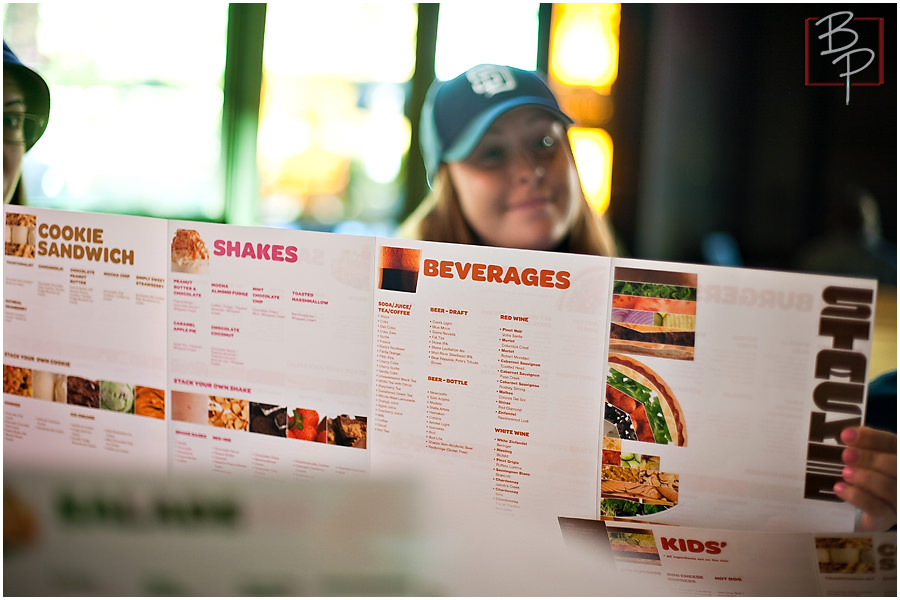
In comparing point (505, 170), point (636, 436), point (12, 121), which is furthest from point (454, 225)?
point (12, 121)

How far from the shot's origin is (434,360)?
2.86 ft

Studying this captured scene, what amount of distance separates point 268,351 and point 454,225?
0.29 m

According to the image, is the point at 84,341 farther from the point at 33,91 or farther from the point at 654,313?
the point at 654,313

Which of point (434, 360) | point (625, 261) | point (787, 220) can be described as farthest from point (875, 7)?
point (787, 220)

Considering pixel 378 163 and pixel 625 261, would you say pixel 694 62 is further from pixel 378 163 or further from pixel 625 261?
pixel 625 261

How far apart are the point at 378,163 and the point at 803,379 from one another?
2395 mm

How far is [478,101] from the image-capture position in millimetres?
982

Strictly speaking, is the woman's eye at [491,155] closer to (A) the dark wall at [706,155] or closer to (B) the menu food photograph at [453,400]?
(B) the menu food photograph at [453,400]

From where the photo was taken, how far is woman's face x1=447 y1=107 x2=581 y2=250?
0.98m

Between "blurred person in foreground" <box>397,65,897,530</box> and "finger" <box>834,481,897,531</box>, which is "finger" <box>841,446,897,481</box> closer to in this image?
"finger" <box>834,481,897,531</box>

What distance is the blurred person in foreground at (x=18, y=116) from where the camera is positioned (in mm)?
1022

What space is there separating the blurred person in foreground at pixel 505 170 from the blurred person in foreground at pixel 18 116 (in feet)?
1.72

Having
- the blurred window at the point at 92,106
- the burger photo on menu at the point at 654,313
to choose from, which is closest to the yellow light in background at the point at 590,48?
the blurred window at the point at 92,106

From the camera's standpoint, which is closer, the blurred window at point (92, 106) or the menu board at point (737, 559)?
the menu board at point (737, 559)
